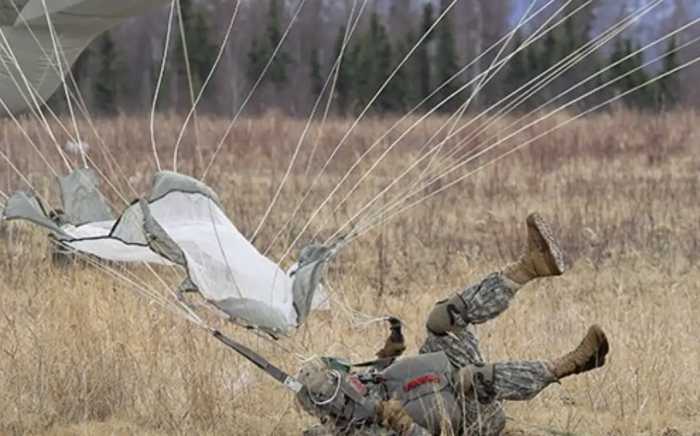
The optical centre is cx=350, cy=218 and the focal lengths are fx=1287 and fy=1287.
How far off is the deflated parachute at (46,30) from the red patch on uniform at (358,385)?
1.29 metres

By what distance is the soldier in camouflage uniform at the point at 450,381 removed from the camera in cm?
331

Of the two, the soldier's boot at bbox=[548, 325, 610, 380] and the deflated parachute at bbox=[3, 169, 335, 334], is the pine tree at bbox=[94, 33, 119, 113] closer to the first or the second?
the deflated parachute at bbox=[3, 169, 335, 334]

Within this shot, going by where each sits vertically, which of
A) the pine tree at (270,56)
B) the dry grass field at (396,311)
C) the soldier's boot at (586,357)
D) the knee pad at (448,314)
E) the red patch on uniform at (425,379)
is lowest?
the dry grass field at (396,311)

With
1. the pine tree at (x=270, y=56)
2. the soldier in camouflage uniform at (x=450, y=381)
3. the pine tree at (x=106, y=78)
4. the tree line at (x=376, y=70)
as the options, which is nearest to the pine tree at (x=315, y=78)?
the tree line at (x=376, y=70)

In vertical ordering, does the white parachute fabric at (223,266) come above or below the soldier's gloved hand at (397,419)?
above

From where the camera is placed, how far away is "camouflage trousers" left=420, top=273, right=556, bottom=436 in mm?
3357

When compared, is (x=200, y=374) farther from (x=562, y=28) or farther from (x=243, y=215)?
(x=562, y=28)

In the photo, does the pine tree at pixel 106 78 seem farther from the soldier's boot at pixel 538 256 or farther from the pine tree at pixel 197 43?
the soldier's boot at pixel 538 256

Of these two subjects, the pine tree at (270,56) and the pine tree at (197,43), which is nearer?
the pine tree at (197,43)

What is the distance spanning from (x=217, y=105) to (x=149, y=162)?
24678 millimetres

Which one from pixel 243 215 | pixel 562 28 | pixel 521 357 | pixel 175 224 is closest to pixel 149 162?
pixel 243 215

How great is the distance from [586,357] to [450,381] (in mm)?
372

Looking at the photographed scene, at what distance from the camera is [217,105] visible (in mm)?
36375

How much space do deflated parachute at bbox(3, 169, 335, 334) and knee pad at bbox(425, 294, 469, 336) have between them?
321mm
